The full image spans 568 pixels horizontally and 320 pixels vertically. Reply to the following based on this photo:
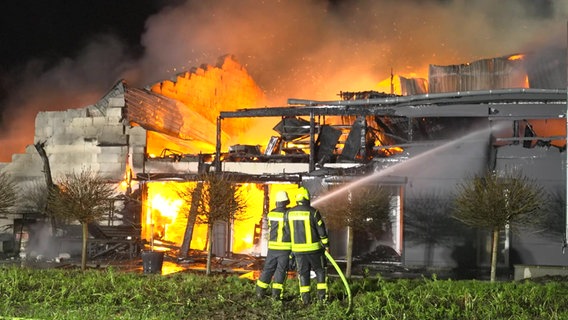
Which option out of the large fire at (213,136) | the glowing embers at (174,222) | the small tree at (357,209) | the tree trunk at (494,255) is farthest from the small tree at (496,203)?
the glowing embers at (174,222)

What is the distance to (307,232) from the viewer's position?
884cm

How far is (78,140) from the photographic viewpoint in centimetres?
2088

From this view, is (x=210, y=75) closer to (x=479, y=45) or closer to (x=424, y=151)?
(x=424, y=151)

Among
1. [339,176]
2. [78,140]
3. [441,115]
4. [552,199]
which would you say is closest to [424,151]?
[441,115]

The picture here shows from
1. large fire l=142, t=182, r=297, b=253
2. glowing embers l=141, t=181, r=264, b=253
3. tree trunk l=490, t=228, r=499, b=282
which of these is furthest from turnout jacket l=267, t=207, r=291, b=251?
large fire l=142, t=182, r=297, b=253

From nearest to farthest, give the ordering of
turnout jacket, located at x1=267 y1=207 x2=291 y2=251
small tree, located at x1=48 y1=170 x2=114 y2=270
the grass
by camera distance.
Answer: the grass → turnout jacket, located at x1=267 y1=207 x2=291 y2=251 → small tree, located at x1=48 y1=170 x2=114 y2=270

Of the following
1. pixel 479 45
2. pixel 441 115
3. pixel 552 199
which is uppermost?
pixel 479 45

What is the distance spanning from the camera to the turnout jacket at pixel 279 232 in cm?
913

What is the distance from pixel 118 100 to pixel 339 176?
862 cm

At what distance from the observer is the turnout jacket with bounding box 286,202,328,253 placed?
8828 millimetres

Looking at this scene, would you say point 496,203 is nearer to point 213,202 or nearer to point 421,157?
point 421,157

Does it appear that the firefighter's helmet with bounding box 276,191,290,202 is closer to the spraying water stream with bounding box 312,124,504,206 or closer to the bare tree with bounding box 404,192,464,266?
the spraying water stream with bounding box 312,124,504,206

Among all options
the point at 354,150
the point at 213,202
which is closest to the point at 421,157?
the point at 354,150

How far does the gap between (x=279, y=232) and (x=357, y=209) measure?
17.0ft
